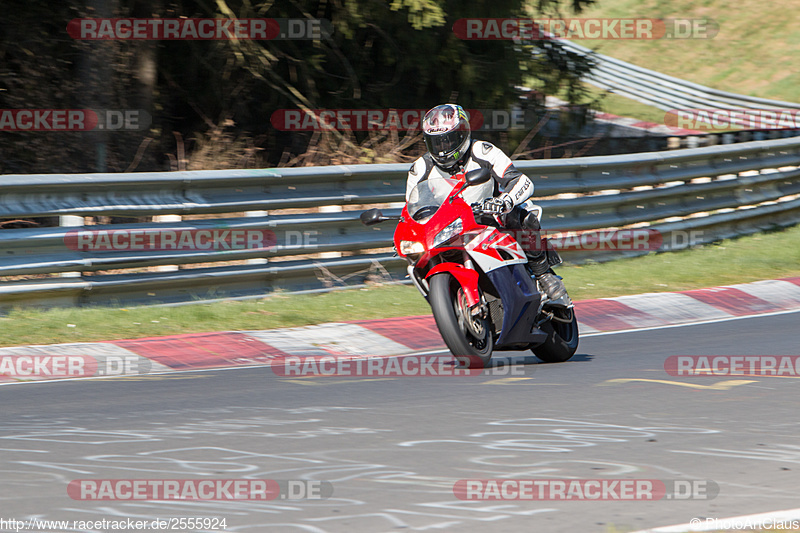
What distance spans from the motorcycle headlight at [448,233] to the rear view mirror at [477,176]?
1.16 ft

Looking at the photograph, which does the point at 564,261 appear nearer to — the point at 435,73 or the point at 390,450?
the point at 435,73

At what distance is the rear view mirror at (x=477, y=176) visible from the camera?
7.03 meters

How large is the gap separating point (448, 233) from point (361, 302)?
3.37 m

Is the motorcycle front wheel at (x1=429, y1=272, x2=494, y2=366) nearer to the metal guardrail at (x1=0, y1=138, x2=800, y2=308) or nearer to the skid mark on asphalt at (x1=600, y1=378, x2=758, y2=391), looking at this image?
the skid mark on asphalt at (x1=600, y1=378, x2=758, y2=391)

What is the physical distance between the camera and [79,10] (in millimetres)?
13852

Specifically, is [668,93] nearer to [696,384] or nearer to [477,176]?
[696,384]

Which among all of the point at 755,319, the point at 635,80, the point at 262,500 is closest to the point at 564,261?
the point at 755,319

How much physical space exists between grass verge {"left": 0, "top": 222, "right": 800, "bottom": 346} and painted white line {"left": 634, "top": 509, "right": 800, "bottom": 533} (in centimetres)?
572

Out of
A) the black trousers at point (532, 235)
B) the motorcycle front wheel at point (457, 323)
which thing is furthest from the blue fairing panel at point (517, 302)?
the black trousers at point (532, 235)

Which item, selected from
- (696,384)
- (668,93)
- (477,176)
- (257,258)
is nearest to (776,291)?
(696,384)

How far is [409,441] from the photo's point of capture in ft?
17.6

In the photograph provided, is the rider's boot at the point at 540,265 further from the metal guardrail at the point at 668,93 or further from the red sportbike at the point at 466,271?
the metal guardrail at the point at 668,93

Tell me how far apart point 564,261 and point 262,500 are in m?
8.90

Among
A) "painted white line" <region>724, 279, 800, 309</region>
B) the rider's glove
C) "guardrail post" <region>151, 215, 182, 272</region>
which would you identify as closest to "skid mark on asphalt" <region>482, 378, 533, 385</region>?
the rider's glove
